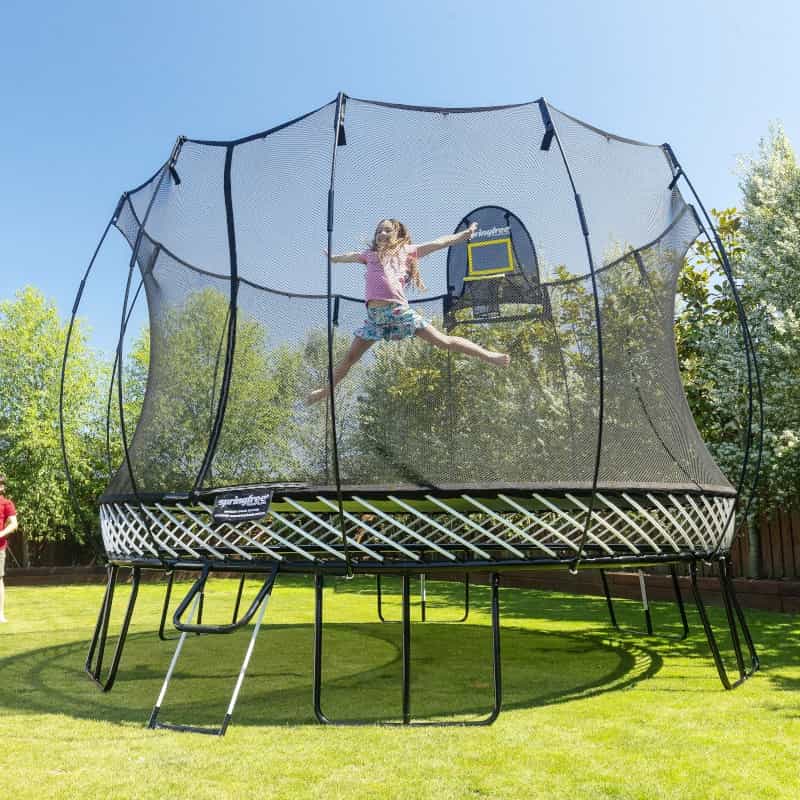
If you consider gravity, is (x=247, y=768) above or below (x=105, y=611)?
below

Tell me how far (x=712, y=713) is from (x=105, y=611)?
9.26 feet

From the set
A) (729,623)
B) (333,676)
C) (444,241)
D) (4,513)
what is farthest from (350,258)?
(4,513)

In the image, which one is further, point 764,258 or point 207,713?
point 764,258

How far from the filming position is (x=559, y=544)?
317cm

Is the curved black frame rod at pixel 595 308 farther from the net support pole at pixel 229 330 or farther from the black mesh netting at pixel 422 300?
the net support pole at pixel 229 330

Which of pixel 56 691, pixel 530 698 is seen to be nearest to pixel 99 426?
pixel 56 691

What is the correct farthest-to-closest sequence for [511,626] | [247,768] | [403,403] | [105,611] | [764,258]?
[764,258], [511,626], [403,403], [105,611], [247,768]

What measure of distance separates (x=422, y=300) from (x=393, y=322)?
0.77m

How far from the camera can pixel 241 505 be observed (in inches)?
122

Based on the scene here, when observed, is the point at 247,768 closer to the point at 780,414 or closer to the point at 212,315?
the point at 212,315

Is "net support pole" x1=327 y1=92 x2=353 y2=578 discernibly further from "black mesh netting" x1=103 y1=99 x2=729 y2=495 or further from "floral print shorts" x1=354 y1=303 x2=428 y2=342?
"floral print shorts" x1=354 y1=303 x2=428 y2=342

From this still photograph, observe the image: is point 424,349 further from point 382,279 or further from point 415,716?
point 415,716

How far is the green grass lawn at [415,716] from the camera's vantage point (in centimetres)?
222

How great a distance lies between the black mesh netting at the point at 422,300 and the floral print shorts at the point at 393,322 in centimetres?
42
